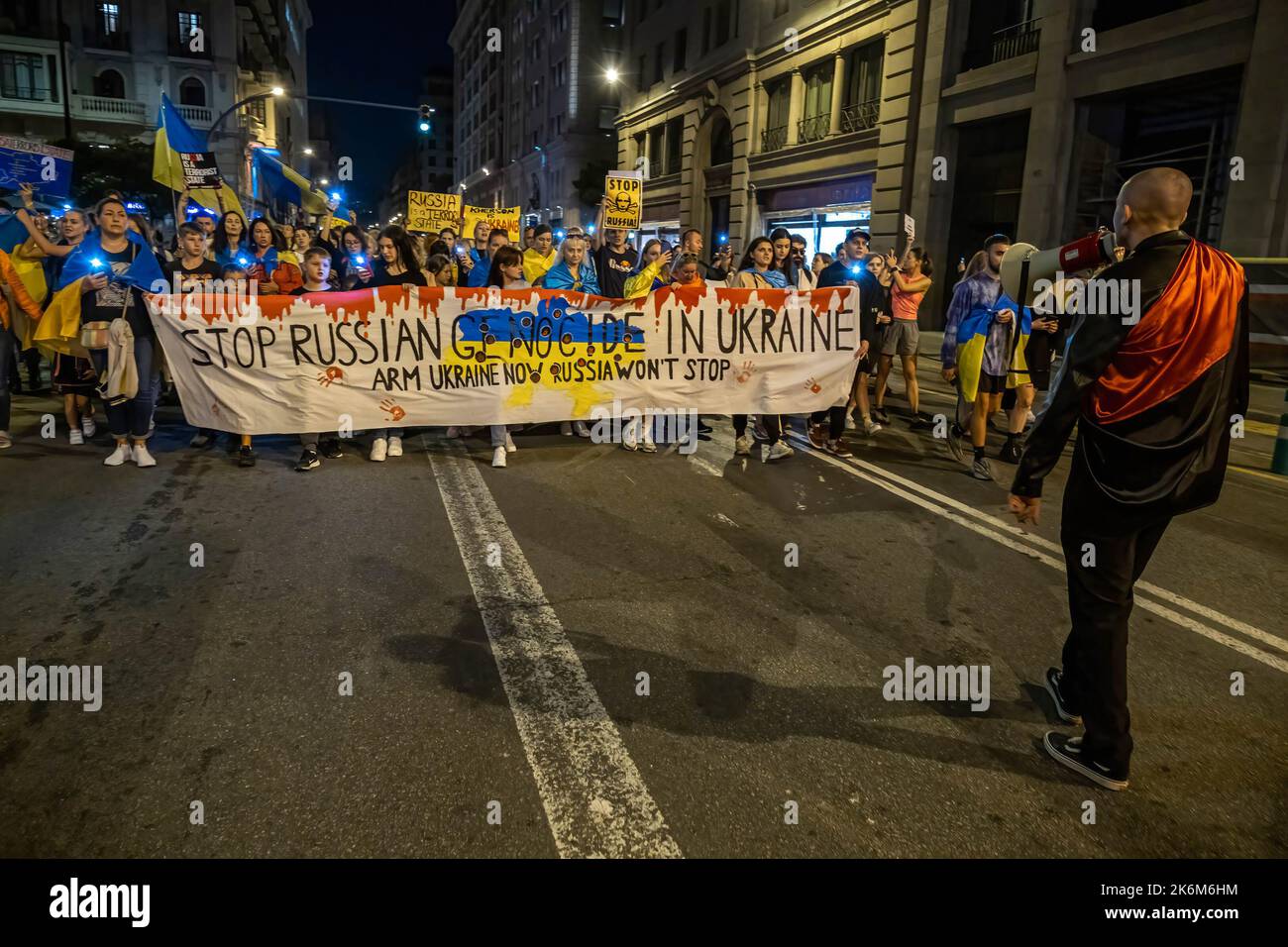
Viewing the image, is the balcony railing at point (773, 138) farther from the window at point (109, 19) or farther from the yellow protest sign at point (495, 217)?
the window at point (109, 19)

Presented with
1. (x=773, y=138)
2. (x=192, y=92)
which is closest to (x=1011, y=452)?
(x=773, y=138)

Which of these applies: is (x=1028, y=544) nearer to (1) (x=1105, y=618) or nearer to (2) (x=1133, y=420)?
(1) (x=1105, y=618)

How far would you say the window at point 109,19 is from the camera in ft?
158

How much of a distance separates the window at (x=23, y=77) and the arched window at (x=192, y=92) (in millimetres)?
6819

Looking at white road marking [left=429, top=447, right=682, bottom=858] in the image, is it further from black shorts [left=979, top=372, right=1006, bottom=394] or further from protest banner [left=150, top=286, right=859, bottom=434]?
black shorts [left=979, top=372, right=1006, bottom=394]

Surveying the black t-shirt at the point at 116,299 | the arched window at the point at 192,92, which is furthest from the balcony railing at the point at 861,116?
the arched window at the point at 192,92

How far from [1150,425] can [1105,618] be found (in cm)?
69

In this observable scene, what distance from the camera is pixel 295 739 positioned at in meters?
2.99

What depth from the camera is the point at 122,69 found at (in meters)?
49.0

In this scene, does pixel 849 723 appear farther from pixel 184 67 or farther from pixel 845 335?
pixel 184 67

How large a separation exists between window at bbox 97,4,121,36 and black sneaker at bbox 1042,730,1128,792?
→ 61.9m

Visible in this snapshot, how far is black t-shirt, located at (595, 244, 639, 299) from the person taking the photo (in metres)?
9.37

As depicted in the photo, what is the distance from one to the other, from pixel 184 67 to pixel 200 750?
59597 millimetres

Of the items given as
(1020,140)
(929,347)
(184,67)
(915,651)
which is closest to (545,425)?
(915,651)
